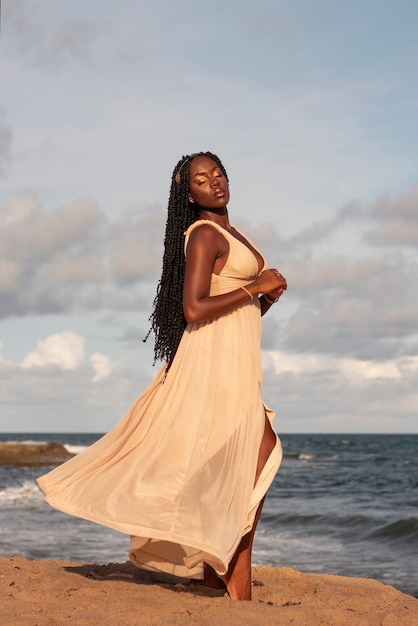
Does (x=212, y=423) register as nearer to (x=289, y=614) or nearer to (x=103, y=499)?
(x=103, y=499)

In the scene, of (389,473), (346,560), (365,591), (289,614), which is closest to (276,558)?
(346,560)

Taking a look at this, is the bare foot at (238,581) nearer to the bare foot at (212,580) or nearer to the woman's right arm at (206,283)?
the bare foot at (212,580)

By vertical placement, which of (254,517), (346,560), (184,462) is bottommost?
(346,560)

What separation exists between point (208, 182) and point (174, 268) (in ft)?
1.73

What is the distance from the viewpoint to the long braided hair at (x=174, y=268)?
188 inches

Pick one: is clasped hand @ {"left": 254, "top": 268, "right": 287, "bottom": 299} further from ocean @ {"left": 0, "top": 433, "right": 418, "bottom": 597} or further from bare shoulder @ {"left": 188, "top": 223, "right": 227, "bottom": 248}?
ocean @ {"left": 0, "top": 433, "right": 418, "bottom": 597}

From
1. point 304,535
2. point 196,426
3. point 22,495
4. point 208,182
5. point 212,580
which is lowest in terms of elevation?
point 304,535

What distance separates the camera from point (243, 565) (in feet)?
15.1

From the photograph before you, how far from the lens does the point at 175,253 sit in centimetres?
480

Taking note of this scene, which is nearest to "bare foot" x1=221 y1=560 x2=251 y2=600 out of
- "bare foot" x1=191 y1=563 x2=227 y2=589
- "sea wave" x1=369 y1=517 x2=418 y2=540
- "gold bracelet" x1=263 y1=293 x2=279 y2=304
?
"bare foot" x1=191 y1=563 x2=227 y2=589

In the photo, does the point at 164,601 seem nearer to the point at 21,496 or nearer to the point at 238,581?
the point at 238,581

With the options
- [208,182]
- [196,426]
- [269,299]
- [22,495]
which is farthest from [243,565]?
[22,495]

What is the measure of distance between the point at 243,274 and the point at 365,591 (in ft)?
8.01

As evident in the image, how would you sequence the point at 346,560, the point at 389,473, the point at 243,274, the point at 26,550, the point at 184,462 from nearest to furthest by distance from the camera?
1. the point at 184,462
2. the point at 243,274
3. the point at 26,550
4. the point at 346,560
5. the point at 389,473
